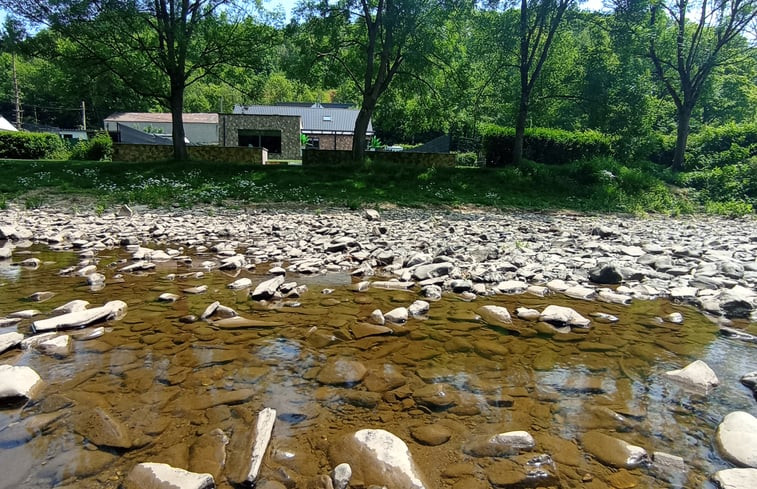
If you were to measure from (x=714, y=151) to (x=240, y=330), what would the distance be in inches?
1065

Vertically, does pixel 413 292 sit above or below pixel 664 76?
below

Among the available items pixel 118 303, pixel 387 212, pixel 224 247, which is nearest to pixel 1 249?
pixel 224 247

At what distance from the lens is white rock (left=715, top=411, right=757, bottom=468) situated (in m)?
2.72

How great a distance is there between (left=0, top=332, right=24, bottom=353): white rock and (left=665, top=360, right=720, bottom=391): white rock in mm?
5677

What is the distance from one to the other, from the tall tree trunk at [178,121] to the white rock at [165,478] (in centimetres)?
2126

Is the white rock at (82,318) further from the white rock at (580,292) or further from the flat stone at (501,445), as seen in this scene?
the white rock at (580,292)

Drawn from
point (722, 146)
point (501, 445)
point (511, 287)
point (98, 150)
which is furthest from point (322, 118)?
point (501, 445)

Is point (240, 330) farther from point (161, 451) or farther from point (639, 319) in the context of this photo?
point (639, 319)

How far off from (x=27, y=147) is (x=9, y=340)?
30.2 meters

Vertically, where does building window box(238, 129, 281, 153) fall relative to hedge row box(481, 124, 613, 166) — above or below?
above

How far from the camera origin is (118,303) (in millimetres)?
5137

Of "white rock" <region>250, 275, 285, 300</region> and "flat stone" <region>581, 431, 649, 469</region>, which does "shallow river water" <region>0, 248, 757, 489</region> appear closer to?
"flat stone" <region>581, 431, 649, 469</region>

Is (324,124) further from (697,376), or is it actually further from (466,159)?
(697,376)

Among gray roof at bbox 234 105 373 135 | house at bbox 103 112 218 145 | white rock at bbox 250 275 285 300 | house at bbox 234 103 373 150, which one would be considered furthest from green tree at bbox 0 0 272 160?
house at bbox 103 112 218 145
